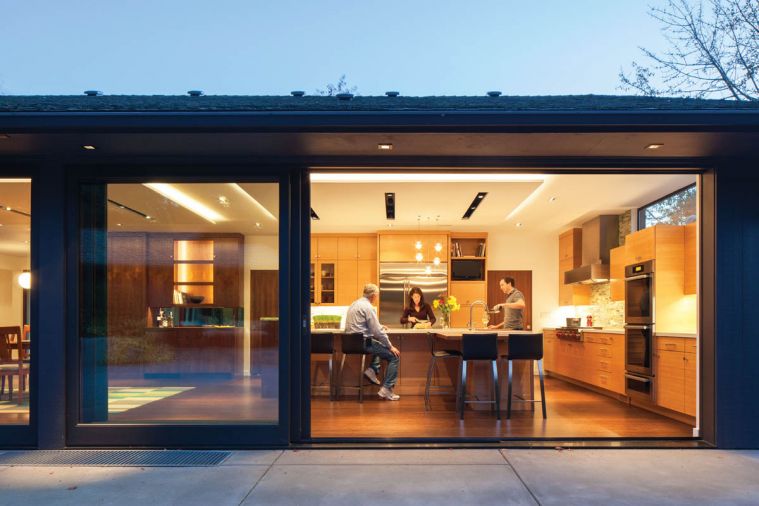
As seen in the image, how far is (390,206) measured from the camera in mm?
9383

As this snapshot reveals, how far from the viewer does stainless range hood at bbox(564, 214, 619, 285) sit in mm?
9711

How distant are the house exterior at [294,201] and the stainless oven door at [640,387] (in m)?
1.84

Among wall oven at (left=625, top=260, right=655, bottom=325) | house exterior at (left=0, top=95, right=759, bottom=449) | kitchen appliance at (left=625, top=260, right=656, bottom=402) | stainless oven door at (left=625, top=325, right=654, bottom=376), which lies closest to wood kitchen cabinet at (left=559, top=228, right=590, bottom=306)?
wall oven at (left=625, top=260, right=655, bottom=325)

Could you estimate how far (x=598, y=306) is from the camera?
10.7 m

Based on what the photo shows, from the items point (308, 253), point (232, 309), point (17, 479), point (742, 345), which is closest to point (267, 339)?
point (232, 309)

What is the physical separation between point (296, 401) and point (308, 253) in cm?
118

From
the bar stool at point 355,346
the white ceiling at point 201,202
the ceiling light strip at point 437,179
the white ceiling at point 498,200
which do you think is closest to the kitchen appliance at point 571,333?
the white ceiling at point 498,200

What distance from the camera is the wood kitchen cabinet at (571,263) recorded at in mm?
11078

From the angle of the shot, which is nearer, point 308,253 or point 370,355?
point 308,253

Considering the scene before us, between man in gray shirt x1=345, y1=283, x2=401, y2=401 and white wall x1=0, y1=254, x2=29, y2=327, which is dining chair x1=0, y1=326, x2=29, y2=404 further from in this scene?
man in gray shirt x1=345, y1=283, x2=401, y2=401

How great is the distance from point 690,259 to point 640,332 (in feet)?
3.18

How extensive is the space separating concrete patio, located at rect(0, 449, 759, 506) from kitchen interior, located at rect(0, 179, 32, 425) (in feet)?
2.61

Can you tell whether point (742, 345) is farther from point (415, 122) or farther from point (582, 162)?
point (415, 122)

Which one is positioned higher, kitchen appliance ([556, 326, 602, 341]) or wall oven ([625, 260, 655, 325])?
wall oven ([625, 260, 655, 325])
